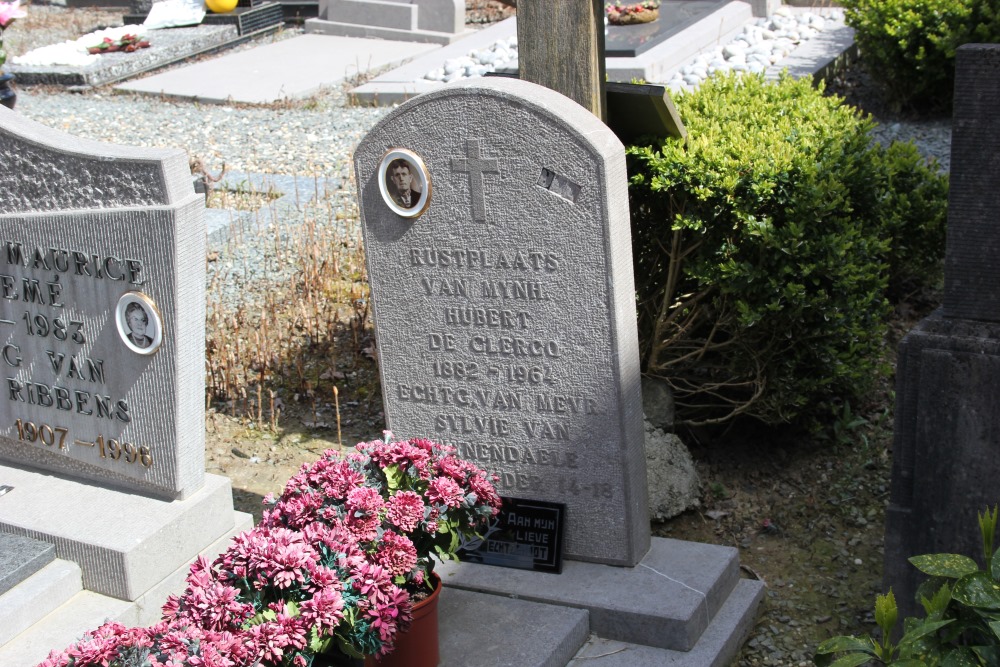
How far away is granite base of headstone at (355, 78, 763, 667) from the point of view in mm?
3469

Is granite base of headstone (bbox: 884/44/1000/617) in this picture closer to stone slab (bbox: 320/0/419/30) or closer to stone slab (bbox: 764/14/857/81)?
stone slab (bbox: 764/14/857/81)

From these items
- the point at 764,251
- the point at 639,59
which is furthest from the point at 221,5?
the point at 764,251

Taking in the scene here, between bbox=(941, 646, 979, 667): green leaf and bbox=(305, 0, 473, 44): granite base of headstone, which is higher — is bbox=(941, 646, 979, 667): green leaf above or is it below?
below

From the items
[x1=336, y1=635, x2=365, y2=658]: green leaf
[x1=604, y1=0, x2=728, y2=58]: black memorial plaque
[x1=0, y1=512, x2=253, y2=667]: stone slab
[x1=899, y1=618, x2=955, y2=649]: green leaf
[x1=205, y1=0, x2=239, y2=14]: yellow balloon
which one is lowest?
[x1=0, y1=512, x2=253, y2=667]: stone slab

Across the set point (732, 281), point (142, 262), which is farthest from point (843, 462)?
point (142, 262)

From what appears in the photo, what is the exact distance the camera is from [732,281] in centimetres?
424

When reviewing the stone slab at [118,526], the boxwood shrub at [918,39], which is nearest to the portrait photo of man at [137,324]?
the stone slab at [118,526]

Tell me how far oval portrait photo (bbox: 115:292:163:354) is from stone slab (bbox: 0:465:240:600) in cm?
57

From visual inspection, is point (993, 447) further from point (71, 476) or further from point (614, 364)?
point (71, 476)

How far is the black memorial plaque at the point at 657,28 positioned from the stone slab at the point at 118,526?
7095mm

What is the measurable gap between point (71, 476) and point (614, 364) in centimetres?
211

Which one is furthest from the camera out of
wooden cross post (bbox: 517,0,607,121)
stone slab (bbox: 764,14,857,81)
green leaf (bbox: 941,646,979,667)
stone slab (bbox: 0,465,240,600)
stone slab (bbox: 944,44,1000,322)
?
stone slab (bbox: 764,14,857,81)

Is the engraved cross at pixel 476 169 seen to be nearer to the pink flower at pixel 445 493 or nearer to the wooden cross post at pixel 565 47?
the wooden cross post at pixel 565 47

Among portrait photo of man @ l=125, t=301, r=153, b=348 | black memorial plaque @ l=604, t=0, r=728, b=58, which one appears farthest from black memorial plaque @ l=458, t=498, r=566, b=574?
black memorial plaque @ l=604, t=0, r=728, b=58
